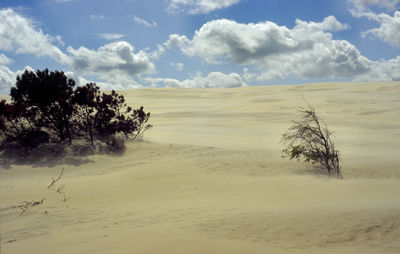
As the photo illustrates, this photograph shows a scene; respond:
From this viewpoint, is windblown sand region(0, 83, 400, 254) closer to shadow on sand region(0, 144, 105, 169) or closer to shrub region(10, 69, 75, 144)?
shadow on sand region(0, 144, 105, 169)

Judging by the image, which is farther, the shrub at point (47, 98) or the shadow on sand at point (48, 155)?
the shrub at point (47, 98)

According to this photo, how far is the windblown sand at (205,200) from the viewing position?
4.78 meters

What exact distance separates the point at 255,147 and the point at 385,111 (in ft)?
49.0

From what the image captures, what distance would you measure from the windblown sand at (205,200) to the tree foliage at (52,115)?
1.33 meters

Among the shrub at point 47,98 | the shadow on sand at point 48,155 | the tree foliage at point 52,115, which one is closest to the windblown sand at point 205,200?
the shadow on sand at point 48,155

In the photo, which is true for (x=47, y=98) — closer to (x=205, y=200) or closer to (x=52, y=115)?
(x=52, y=115)

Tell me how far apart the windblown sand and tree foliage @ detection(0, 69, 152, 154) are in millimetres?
1327

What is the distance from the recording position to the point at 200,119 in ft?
72.6

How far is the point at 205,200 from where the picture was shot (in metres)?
6.98

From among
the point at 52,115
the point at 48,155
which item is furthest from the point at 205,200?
the point at 52,115

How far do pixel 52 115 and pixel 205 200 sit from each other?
7520mm

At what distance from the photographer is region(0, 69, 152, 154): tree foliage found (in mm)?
11586

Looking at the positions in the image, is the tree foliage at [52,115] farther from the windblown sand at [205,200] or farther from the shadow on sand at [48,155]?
the windblown sand at [205,200]

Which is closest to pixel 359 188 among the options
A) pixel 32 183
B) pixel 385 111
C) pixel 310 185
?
pixel 310 185
